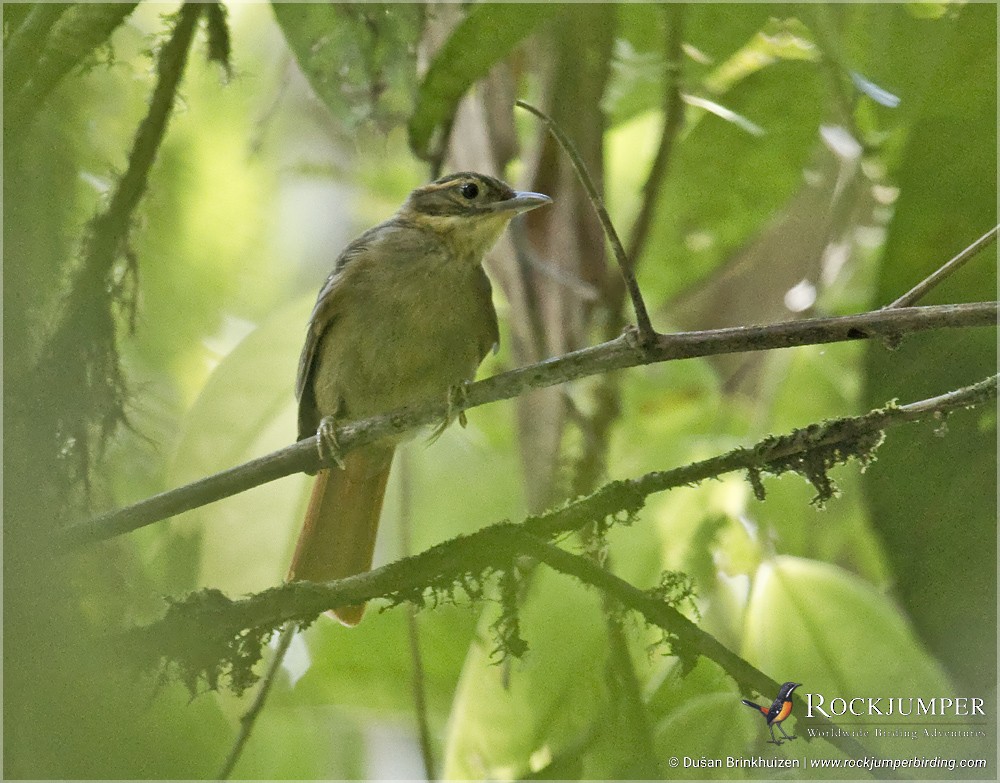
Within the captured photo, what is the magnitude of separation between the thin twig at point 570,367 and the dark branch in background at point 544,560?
161mm

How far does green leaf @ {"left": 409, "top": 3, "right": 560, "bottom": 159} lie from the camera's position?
2.26 m

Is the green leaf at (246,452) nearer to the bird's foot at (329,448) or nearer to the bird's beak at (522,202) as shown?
the bird's foot at (329,448)

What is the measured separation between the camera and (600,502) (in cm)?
175

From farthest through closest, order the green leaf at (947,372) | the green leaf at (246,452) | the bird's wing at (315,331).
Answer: the bird's wing at (315,331) → the green leaf at (246,452) → the green leaf at (947,372)

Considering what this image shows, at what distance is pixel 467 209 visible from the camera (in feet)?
9.55

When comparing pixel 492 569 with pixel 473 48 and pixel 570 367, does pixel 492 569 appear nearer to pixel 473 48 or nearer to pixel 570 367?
pixel 570 367

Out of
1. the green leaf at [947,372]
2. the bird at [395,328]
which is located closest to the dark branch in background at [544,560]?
the green leaf at [947,372]

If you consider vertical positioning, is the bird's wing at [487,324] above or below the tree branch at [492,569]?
above

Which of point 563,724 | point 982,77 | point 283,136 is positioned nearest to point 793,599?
point 563,724

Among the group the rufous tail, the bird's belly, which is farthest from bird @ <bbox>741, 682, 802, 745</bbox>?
the bird's belly

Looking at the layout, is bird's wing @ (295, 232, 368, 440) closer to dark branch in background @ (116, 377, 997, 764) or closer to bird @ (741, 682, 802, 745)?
dark branch in background @ (116, 377, 997, 764)

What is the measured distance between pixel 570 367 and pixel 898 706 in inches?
39.5

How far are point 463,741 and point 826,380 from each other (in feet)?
4.72

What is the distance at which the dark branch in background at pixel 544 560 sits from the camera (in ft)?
5.24
